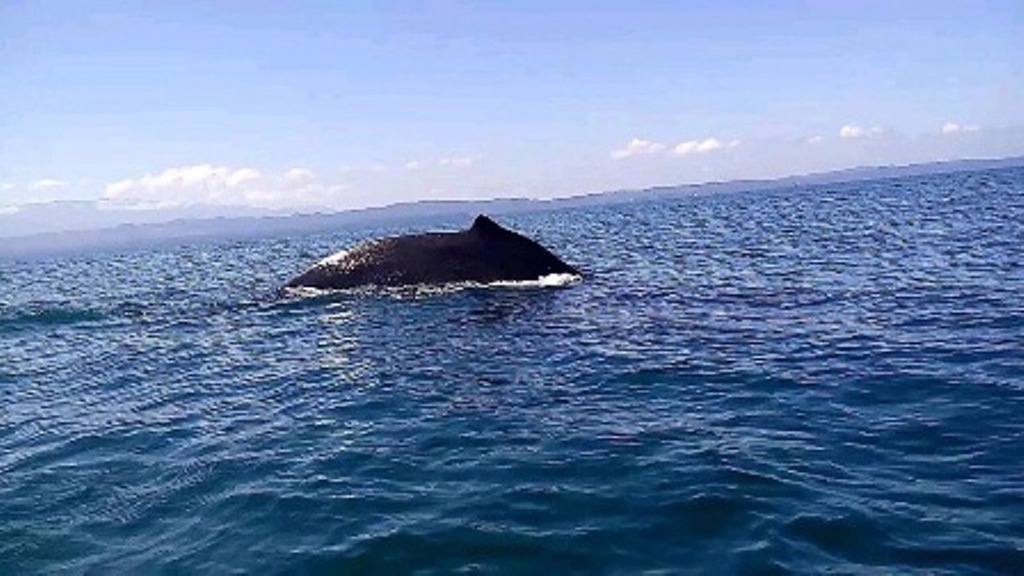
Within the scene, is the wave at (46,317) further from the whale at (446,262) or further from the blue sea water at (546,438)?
the whale at (446,262)

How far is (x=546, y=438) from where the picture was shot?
12922 mm

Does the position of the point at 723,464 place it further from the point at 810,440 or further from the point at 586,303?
the point at 586,303

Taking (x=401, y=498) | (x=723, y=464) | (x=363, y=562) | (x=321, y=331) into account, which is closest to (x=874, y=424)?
(x=723, y=464)

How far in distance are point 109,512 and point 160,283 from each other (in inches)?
Answer: 1771

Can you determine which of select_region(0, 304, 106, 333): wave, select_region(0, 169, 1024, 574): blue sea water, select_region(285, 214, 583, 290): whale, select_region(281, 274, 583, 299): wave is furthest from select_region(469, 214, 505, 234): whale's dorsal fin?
select_region(0, 304, 106, 333): wave

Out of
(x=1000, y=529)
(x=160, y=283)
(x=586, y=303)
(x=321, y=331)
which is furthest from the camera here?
(x=160, y=283)

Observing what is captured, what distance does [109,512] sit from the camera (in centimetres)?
1138

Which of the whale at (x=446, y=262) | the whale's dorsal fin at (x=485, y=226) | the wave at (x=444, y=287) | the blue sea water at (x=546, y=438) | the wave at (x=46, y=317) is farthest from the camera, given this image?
the wave at (x=46, y=317)

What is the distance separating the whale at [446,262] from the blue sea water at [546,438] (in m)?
3.48

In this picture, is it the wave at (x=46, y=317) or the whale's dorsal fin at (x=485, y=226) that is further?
the wave at (x=46, y=317)

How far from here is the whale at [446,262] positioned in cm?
2959

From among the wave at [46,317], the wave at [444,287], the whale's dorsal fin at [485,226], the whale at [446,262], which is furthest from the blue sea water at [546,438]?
the wave at [46,317]

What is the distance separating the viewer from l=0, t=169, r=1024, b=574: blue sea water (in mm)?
9383

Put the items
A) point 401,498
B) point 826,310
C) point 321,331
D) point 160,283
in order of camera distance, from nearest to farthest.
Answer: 1. point 401,498
2. point 826,310
3. point 321,331
4. point 160,283
